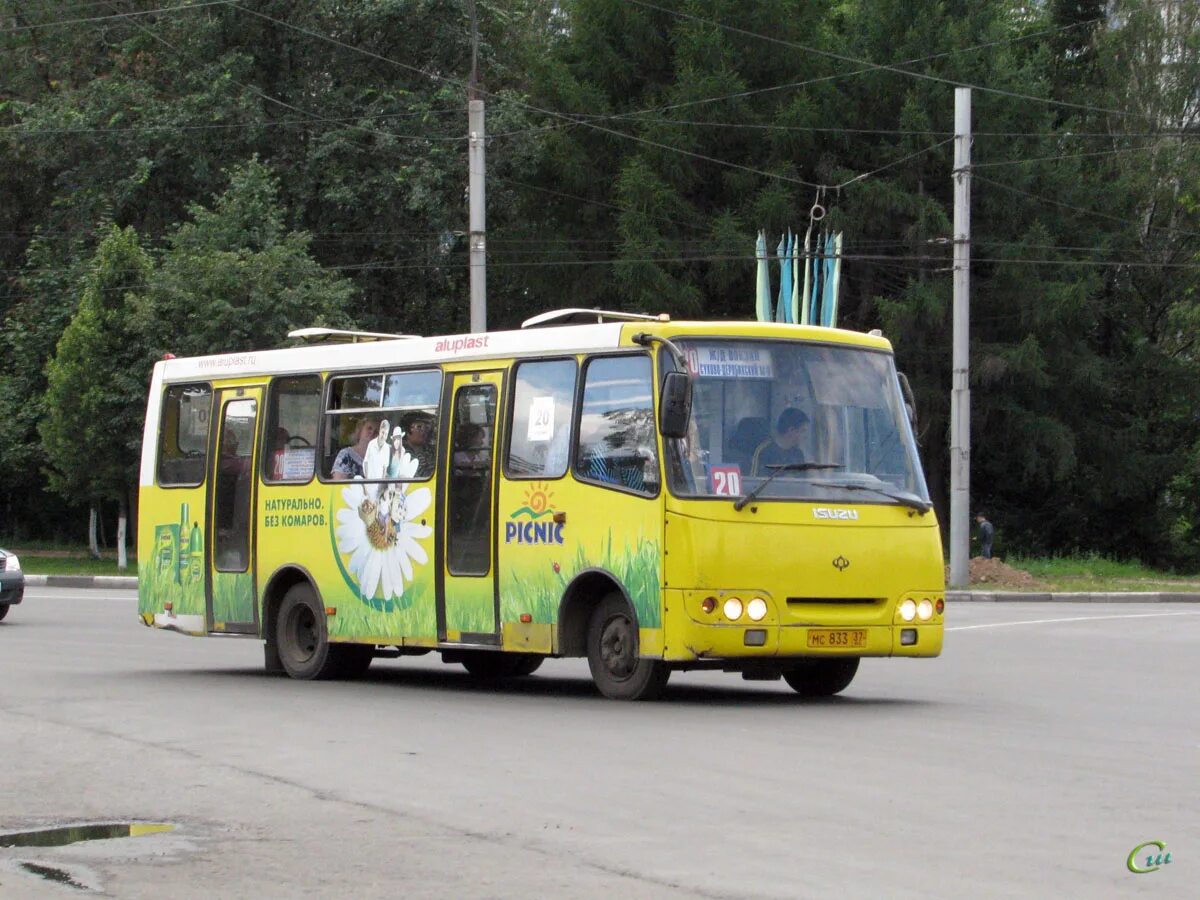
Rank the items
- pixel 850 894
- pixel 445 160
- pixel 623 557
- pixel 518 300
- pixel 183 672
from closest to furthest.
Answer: pixel 850 894
pixel 623 557
pixel 183 672
pixel 445 160
pixel 518 300

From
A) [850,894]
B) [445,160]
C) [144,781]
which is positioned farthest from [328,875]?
[445,160]

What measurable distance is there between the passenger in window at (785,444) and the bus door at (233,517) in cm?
603

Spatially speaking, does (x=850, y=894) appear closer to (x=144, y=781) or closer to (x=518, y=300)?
(x=144, y=781)

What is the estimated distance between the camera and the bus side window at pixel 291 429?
17.9 metres

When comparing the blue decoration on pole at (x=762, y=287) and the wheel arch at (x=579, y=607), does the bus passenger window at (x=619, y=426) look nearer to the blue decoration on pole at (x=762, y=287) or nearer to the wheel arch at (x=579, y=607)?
the wheel arch at (x=579, y=607)

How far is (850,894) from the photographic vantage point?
282 inches

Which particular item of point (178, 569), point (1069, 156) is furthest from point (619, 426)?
point (1069, 156)

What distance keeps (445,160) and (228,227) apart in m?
7.93

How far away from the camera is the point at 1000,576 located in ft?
131

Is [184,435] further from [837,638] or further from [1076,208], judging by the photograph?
[1076,208]

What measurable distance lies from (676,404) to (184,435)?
728 centimetres

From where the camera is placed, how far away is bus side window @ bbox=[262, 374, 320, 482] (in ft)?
58.6

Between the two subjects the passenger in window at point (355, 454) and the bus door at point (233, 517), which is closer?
the passenger in window at point (355, 454)

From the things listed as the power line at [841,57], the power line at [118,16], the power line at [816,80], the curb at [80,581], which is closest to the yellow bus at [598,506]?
the curb at [80,581]
